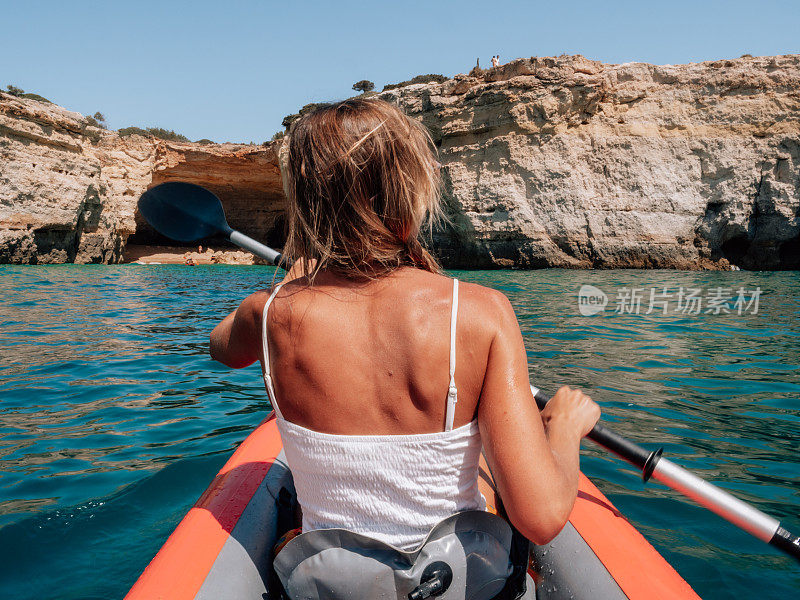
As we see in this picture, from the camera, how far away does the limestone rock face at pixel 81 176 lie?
1675 cm

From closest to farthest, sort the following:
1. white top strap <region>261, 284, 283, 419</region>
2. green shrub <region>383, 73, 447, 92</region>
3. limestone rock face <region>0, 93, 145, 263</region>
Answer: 1. white top strap <region>261, 284, 283, 419</region>
2. limestone rock face <region>0, 93, 145, 263</region>
3. green shrub <region>383, 73, 447, 92</region>

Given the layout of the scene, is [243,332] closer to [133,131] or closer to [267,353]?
[267,353]

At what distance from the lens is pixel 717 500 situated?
5.29ft

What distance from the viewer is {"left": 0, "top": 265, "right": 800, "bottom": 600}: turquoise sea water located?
2.07 m

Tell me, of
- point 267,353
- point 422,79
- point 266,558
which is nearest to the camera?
point 267,353

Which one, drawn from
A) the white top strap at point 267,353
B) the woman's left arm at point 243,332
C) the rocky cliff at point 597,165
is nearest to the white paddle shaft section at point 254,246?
the woman's left arm at point 243,332

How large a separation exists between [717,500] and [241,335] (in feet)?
4.88

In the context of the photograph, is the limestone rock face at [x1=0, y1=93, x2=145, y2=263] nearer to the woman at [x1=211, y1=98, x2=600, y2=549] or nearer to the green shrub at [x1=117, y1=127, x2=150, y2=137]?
the green shrub at [x1=117, y1=127, x2=150, y2=137]

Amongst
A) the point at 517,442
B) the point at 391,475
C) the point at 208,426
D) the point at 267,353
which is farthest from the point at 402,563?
the point at 208,426

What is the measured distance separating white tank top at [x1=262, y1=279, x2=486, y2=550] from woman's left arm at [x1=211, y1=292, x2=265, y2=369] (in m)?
0.06

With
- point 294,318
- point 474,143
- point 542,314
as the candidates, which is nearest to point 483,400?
point 294,318

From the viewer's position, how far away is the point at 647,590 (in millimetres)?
1286

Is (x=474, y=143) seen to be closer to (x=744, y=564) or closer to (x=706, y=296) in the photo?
(x=706, y=296)

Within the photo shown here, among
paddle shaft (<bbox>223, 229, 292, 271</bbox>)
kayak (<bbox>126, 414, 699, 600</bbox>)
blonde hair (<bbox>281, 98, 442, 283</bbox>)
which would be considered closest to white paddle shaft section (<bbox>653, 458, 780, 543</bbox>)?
kayak (<bbox>126, 414, 699, 600</bbox>)
